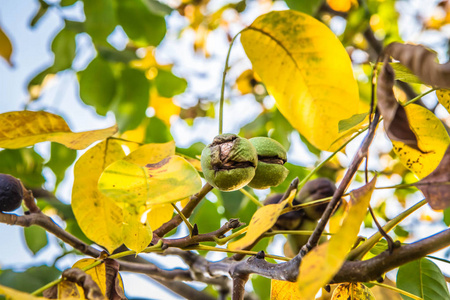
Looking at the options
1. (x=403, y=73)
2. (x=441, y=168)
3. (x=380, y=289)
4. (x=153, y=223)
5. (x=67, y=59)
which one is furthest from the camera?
(x=67, y=59)

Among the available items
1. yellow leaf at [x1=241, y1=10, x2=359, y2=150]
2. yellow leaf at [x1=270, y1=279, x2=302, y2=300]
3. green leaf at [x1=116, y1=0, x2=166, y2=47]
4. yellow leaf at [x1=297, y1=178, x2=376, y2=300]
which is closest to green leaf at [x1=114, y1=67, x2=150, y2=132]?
green leaf at [x1=116, y1=0, x2=166, y2=47]

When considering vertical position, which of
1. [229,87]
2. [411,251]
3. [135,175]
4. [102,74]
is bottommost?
[229,87]

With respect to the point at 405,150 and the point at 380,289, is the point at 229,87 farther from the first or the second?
the point at 405,150

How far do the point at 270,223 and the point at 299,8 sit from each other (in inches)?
52.4

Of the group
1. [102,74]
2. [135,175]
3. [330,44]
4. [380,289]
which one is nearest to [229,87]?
[102,74]

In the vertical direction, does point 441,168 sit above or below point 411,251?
above

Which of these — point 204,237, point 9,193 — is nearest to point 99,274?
point 204,237

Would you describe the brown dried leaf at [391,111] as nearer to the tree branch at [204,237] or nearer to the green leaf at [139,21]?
the tree branch at [204,237]

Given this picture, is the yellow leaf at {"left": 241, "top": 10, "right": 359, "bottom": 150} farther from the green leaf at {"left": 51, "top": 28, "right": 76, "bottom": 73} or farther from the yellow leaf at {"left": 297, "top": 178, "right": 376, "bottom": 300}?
the green leaf at {"left": 51, "top": 28, "right": 76, "bottom": 73}

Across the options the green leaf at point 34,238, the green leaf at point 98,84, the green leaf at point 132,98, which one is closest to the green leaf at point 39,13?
the green leaf at point 98,84

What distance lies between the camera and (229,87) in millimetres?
3736

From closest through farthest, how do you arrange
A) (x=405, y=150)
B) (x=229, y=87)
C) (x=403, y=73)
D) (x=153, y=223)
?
(x=403, y=73)
(x=405, y=150)
(x=153, y=223)
(x=229, y=87)

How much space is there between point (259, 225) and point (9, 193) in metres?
0.75

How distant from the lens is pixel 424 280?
113 centimetres
